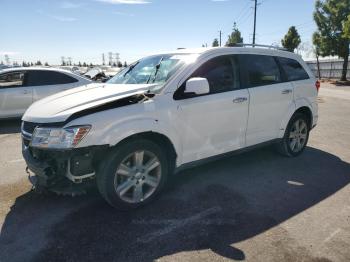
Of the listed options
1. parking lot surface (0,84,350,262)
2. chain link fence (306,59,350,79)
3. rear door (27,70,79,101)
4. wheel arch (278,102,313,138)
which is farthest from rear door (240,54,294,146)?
chain link fence (306,59,350,79)

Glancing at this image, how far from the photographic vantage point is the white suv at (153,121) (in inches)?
134

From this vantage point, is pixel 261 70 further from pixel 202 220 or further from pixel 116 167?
pixel 116 167

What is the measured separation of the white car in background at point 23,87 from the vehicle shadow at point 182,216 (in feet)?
16.7

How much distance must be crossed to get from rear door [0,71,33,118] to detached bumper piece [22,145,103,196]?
18.6ft

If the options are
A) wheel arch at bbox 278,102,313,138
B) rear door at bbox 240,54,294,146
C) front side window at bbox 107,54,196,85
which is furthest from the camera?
wheel arch at bbox 278,102,313,138

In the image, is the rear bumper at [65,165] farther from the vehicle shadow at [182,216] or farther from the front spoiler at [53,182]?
the vehicle shadow at [182,216]

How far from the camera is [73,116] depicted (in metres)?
3.36

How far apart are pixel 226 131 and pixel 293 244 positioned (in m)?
1.78

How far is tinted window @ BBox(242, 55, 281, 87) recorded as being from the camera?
4.82 m

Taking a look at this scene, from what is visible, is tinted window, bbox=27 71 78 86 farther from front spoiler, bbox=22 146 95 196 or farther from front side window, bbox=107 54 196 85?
front spoiler, bbox=22 146 95 196

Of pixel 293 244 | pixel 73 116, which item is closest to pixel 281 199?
pixel 293 244

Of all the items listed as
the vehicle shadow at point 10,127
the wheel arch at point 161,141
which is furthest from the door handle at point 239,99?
the vehicle shadow at point 10,127

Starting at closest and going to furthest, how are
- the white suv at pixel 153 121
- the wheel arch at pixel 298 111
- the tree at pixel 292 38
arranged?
the white suv at pixel 153 121 → the wheel arch at pixel 298 111 → the tree at pixel 292 38

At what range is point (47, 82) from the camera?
353 inches
